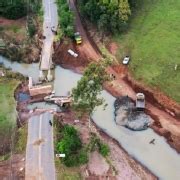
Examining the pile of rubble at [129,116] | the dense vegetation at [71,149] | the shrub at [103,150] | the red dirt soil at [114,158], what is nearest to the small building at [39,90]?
the red dirt soil at [114,158]

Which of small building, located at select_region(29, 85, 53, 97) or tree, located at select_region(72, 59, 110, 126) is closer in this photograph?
tree, located at select_region(72, 59, 110, 126)

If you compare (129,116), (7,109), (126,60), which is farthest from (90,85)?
(126,60)

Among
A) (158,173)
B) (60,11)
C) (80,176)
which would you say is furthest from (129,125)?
(60,11)

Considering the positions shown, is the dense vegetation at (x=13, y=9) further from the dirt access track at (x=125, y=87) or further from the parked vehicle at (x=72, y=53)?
the parked vehicle at (x=72, y=53)

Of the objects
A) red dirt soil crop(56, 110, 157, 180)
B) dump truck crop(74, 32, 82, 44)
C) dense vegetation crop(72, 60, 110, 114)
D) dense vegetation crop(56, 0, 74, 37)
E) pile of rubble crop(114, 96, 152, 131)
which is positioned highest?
dense vegetation crop(56, 0, 74, 37)

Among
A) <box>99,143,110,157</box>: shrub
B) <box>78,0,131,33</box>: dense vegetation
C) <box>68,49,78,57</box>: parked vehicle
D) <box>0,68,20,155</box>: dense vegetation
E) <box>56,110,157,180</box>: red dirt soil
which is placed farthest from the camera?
<box>68,49,78,57</box>: parked vehicle

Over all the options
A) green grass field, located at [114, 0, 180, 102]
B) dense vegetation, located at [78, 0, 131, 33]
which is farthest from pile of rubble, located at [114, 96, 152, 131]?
dense vegetation, located at [78, 0, 131, 33]

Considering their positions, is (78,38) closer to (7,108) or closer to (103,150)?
(7,108)

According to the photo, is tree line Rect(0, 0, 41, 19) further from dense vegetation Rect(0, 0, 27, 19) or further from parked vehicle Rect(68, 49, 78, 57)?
parked vehicle Rect(68, 49, 78, 57)
